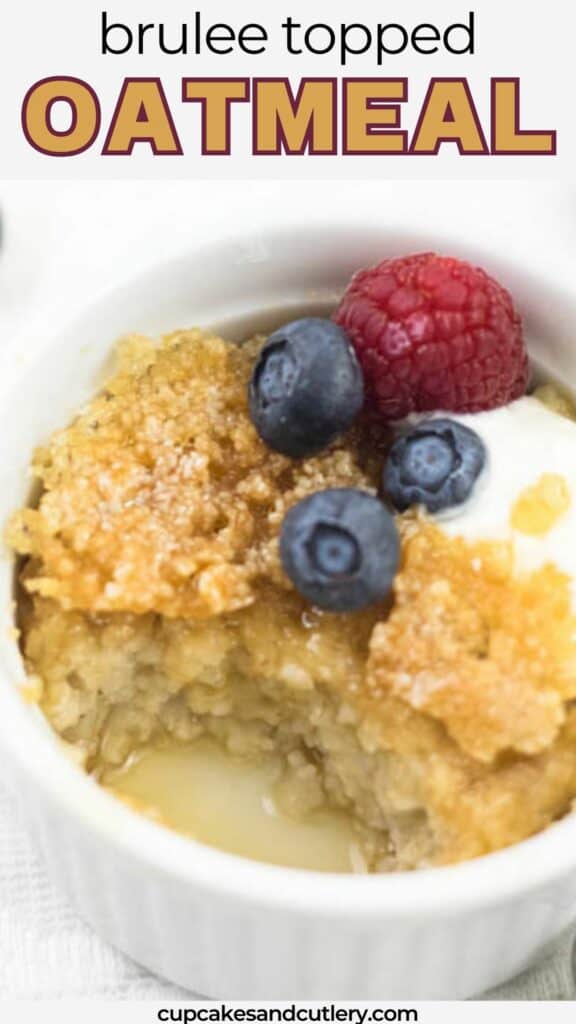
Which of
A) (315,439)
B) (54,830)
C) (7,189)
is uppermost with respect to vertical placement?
(7,189)

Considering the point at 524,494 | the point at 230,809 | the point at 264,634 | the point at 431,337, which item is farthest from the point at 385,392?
the point at 230,809

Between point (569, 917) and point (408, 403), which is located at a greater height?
point (408, 403)

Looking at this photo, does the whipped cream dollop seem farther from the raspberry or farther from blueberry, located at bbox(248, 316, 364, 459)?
blueberry, located at bbox(248, 316, 364, 459)

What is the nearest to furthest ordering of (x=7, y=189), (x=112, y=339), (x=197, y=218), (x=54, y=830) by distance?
(x=54, y=830), (x=112, y=339), (x=197, y=218), (x=7, y=189)

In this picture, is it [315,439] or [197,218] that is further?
[197,218]

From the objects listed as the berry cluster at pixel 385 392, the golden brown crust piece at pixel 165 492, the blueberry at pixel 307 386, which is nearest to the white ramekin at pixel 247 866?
the golden brown crust piece at pixel 165 492

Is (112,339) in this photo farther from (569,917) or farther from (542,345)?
(569,917)

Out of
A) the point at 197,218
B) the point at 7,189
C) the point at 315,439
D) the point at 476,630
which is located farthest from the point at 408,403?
the point at 7,189

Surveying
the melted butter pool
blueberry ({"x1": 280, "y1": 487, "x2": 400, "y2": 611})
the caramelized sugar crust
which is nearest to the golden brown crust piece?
the caramelized sugar crust
